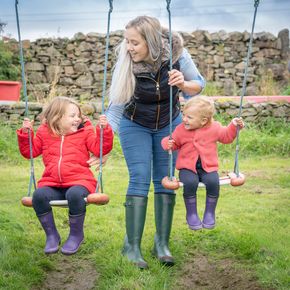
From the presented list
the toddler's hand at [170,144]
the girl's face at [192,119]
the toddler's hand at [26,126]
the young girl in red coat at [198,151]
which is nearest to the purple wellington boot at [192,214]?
the young girl in red coat at [198,151]

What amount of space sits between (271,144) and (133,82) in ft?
20.2

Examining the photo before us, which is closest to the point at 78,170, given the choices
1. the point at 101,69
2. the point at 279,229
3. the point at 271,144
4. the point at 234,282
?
the point at 234,282

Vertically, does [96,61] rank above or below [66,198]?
above

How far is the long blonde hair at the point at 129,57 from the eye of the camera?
3.68 meters

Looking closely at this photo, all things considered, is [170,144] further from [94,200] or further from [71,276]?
[71,276]

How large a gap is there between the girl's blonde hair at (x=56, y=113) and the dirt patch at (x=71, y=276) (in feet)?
3.70

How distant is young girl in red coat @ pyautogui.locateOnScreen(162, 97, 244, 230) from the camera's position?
12.1 ft

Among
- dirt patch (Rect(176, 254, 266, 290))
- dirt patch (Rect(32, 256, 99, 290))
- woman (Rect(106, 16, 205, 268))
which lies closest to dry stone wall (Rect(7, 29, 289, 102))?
dirt patch (Rect(32, 256, 99, 290))

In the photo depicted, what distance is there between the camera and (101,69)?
47.9 ft

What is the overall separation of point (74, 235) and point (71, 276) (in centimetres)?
82

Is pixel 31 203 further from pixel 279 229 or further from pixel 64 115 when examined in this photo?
pixel 279 229

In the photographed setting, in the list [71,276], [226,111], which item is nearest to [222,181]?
[71,276]

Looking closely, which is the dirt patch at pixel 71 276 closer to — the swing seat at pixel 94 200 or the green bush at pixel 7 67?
the swing seat at pixel 94 200

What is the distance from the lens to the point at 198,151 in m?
3.74
